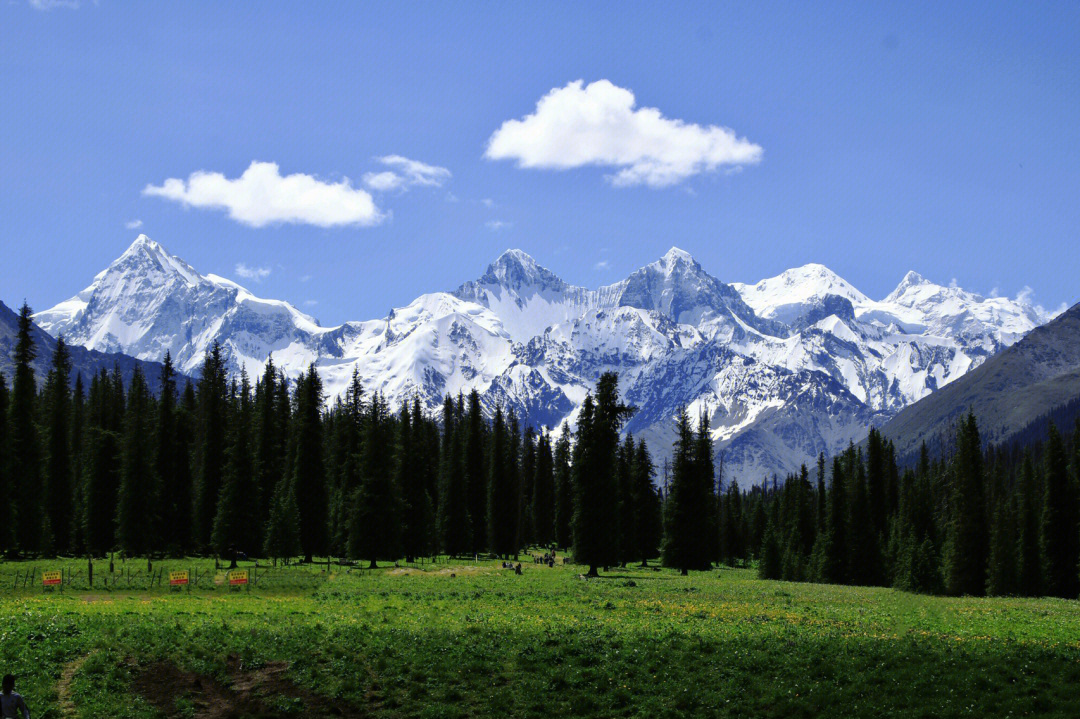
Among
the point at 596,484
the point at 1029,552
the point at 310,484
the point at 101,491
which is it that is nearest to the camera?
the point at 596,484

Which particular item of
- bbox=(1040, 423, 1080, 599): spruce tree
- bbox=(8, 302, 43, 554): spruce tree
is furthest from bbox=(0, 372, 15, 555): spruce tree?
bbox=(1040, 423, 1080, 599): spruce tree

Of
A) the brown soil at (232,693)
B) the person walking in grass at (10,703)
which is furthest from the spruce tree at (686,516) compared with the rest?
the person walking in grass at (10,703)

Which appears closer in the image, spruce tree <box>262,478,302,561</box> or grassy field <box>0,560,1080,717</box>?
grassy field <box>0,560,1080,717</box>

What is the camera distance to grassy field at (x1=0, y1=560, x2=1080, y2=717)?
970 inches

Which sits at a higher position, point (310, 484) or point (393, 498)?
point (310, 484)

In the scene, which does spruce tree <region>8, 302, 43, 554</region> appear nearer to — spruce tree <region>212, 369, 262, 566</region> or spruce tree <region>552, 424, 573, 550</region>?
spruce tree <region>212, 369, 262, 566</region>

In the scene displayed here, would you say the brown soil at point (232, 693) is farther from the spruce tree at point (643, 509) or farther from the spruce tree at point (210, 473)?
the spruce tree at point (643, 509)

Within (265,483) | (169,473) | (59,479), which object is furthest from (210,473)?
(59,479)

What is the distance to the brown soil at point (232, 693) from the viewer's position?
24.7 metres

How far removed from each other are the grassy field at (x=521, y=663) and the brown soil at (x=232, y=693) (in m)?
0.06

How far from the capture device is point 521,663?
28312mm

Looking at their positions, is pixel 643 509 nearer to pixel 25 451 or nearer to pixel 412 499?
pixel 412 499

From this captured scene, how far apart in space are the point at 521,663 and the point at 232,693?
330 inches

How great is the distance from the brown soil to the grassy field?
6cm
